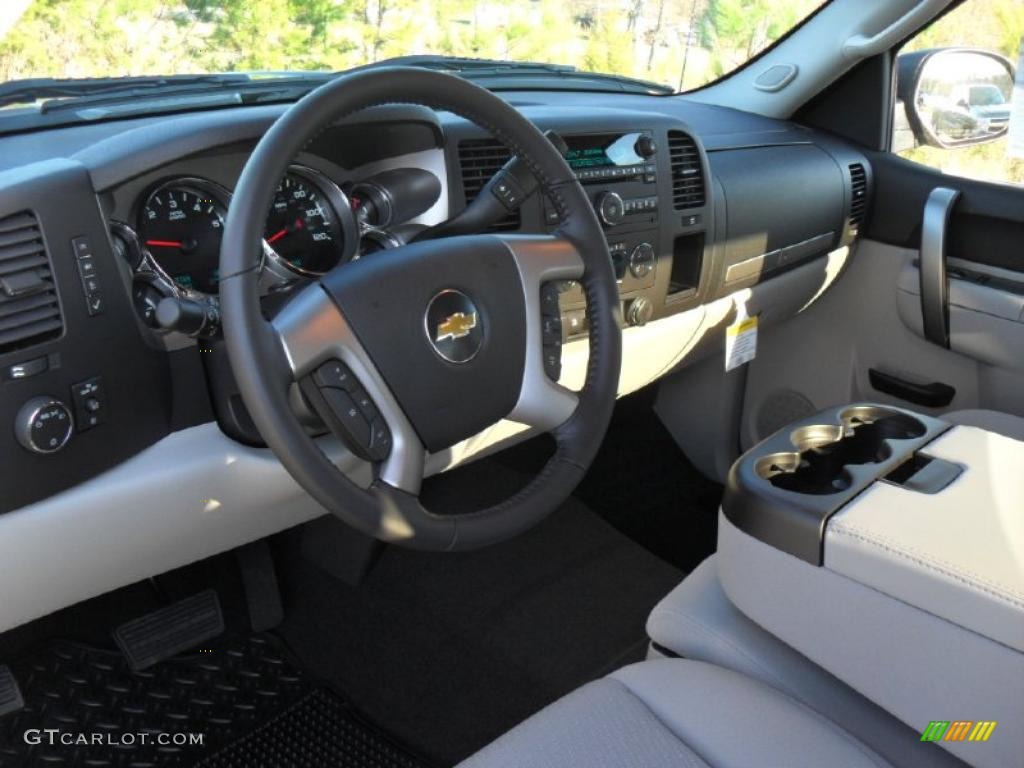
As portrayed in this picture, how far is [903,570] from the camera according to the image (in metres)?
1.08

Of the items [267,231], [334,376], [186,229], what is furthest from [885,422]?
[186,229]

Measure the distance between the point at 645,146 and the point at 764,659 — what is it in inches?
43.9

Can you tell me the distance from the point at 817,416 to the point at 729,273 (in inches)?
31.5

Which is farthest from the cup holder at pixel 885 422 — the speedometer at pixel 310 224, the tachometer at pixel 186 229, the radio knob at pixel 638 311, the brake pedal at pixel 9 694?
the brake pedal at pixel 9 694

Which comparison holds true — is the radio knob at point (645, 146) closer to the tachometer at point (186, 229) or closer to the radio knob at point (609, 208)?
the radio knob at point (609, 208)

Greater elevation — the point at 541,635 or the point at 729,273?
the point at 729,273

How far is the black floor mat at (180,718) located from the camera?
1.83m

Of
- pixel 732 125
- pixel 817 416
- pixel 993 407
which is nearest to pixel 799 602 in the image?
pixel 817 416

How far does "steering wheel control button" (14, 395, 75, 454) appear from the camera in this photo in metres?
1.20

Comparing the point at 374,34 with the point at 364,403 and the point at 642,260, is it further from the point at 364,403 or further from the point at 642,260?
the point at 364,403

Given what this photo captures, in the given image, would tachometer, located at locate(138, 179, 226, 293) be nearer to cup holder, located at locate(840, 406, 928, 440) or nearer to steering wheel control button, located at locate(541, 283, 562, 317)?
steering wheel control button, located at locate(541, 283, 562, 317)

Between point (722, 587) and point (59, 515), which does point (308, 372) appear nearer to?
point (59, 515)

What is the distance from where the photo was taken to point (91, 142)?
1448 millimetres
